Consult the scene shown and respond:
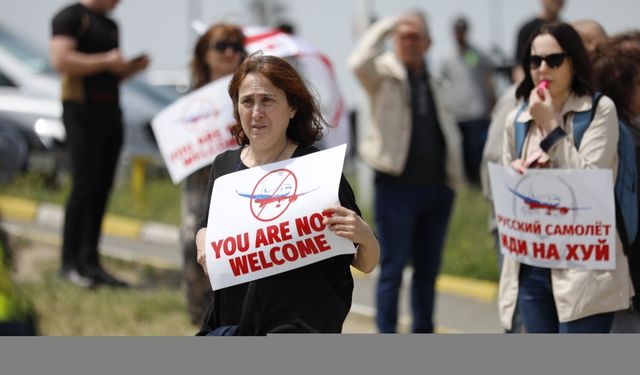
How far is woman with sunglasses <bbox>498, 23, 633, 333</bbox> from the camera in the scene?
174 inches

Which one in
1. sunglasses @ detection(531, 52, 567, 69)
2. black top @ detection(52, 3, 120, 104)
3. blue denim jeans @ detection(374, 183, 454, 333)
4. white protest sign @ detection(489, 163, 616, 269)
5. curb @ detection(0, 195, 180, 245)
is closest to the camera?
white protest sign @ detection(489, 163, 616, 269)

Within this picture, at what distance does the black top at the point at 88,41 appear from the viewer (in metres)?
7.31

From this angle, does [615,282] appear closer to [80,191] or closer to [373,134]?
[373,134]

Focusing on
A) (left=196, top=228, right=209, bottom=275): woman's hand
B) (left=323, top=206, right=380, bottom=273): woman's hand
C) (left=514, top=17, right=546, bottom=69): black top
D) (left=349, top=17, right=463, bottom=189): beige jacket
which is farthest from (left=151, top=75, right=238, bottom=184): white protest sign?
(left=323, top=206, right=380, bottom=273): woman's hand

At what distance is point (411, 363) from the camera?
3.37m

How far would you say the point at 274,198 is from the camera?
3537 mm

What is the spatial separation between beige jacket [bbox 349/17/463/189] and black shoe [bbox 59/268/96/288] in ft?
7.45

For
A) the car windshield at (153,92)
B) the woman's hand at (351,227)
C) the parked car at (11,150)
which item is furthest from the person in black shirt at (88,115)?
the car windshield at (153,92)

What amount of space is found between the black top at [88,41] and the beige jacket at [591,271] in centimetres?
377

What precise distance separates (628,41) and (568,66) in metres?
0.56

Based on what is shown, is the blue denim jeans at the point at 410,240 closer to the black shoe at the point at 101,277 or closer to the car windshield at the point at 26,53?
the black shoe at the point at 101,277

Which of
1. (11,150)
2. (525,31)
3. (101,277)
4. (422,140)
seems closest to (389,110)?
(422,140)

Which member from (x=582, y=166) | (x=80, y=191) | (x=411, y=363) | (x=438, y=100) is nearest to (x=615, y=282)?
(x=582, y=166)

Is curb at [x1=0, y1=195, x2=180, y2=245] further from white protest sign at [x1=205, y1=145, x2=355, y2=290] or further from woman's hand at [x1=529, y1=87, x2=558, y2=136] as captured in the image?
white protest sign at [x1=205, y1=145, x2=355, y2=290]
